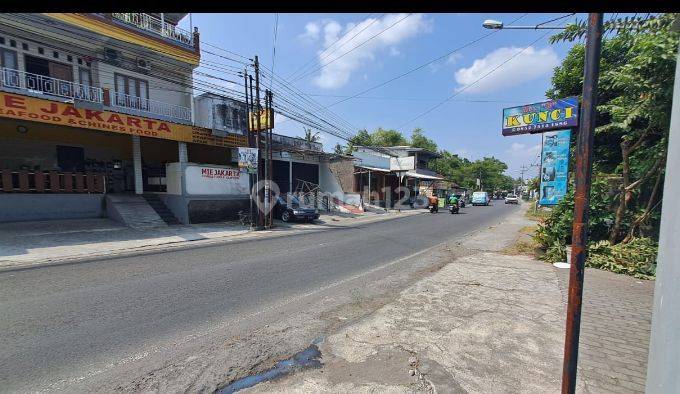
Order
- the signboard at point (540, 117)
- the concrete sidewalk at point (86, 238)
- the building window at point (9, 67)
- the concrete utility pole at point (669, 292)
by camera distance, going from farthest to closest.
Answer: the building window at point (9, 67) < the concrete sidewalk at point (86, 238) < the signboard at point (540, 117) < the concrete utility pole at point (669, 292)

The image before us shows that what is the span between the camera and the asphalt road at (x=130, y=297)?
11.3 feet

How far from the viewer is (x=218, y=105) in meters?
19.1

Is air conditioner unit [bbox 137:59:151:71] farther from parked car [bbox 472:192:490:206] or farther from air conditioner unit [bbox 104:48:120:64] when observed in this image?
parked car [bbox 472:192:490:206]

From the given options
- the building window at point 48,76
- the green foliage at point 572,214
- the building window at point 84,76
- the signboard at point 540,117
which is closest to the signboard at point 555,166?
the green foliage at point 572,214

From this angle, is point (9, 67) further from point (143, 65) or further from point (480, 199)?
point (480, 199)

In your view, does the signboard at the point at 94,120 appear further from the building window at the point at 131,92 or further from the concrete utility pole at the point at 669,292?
the concrete utility pole at the point at 669,292

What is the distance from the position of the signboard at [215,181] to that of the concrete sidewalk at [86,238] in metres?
2.35

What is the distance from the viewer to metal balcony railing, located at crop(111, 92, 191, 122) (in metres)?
15.7

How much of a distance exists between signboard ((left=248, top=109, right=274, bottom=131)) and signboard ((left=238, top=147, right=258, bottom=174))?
4.41 ft

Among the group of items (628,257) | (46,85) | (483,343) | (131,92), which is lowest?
(483,343)

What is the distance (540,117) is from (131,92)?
18.7 metres

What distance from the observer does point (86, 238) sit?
11227mm

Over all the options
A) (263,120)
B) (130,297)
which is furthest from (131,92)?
(130,297)
